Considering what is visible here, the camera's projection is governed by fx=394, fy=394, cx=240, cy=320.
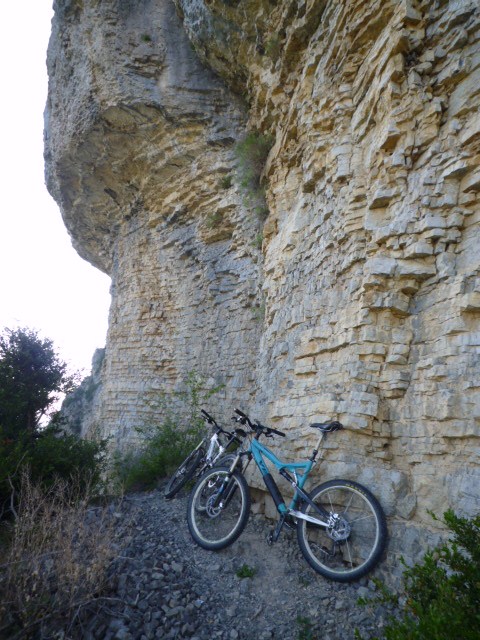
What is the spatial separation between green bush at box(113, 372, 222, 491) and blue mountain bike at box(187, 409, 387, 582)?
2331mm

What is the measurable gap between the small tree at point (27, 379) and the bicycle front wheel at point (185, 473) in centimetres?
282

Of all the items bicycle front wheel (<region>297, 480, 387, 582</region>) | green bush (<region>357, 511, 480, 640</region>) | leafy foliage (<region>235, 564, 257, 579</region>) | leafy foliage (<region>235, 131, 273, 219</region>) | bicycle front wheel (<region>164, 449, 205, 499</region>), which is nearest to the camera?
green bush (<region>357, 511, 480, 640</region>)

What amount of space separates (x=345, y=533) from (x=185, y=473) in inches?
119

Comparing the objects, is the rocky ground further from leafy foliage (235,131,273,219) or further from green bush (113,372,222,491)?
leafy foliage (235,131,273,219)

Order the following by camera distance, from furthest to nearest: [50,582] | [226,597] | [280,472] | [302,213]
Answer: [302,213] < [280,472] < [226,597] < [50,582]

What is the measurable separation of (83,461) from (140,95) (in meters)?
7.94

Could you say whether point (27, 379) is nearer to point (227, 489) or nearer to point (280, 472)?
point (227, 489)

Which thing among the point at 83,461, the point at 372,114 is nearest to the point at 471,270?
the point at 372,114

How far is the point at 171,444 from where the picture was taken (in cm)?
707

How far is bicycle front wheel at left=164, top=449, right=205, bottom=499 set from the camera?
5691 millimetres

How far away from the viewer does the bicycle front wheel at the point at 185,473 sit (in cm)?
569

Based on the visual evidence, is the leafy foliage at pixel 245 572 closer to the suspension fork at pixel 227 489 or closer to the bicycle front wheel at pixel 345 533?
the bicycle front wheel at pixel 345 533

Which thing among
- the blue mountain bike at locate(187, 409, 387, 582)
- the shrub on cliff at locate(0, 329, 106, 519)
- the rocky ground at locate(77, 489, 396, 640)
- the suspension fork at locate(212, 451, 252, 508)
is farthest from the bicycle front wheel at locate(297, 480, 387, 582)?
the shrub on cliff at locate(0, 329, 106, 519)

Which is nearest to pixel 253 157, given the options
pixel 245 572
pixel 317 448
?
pixel 317 448
